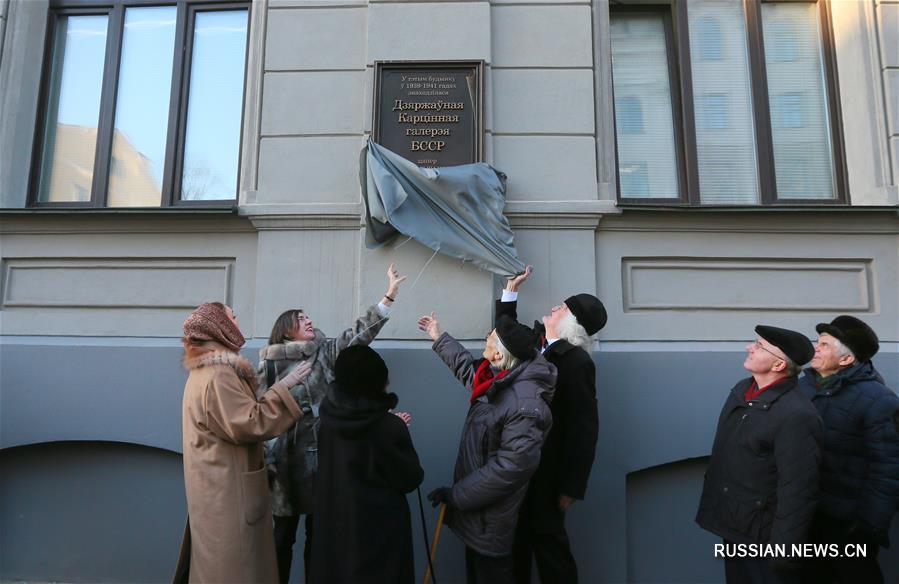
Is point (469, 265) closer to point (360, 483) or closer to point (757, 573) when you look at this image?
point (360, 483)

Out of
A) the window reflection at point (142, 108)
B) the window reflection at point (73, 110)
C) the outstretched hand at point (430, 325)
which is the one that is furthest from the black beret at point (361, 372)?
the window reflection at point (73, 110)

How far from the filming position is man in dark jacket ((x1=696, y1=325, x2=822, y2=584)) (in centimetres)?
253

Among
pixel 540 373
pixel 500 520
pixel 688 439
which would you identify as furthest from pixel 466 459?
pixel 688 439

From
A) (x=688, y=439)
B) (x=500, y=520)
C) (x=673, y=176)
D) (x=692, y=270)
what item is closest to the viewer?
(x=500, y=520)

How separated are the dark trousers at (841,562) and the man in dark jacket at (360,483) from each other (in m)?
2.21

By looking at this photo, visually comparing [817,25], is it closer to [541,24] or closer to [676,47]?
[676,47]

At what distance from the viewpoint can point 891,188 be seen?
170 inches

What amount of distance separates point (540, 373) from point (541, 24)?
283 centimetres

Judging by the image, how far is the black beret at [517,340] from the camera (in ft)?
9.91

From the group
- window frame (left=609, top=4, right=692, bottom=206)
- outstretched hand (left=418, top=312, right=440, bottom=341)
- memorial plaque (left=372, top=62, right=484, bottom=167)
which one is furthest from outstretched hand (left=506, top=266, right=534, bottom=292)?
window frame (left=609, top=4, right=692, bottom=206)

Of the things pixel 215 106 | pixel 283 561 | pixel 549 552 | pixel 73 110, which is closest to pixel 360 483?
pixel 283 561

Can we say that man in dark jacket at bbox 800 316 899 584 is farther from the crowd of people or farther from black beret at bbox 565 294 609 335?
black beret at bbox 565 294 609 335

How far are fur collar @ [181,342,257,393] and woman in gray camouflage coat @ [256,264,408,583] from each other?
456 millimetres

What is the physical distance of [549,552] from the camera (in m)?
3.24
